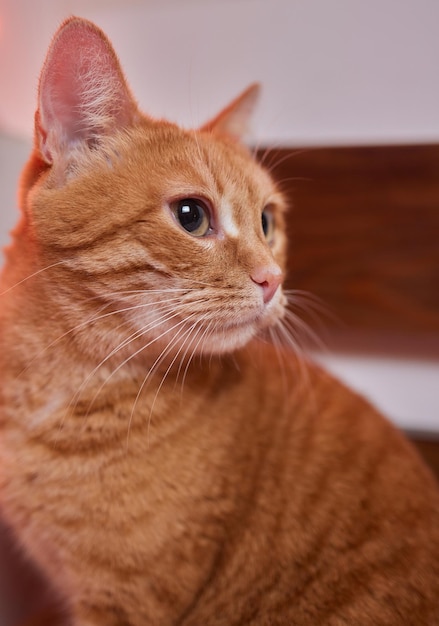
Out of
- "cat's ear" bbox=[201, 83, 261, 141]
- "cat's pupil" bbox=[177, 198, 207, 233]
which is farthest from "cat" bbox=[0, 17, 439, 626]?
"cat's ear" bbox=[201, 83, 261, 141]

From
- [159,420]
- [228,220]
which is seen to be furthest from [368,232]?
[159,420]

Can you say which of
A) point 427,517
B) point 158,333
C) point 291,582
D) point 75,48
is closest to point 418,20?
point 75,48

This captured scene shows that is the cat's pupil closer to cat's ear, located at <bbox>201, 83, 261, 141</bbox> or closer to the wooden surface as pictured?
cat's ear, located at <bbox>201, 83, 261, 141</bbox>

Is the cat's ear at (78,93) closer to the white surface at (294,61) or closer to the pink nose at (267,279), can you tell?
the white surface at (294,61)

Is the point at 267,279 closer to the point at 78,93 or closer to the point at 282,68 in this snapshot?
the point at 78,93

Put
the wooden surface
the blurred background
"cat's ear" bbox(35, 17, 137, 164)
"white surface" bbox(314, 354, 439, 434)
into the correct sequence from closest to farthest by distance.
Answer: "cat's ear" bbox(35, 17, 137, 164) < the blurred background < the wooden surface < "white surface" bbox(314, 354, 439, 434)

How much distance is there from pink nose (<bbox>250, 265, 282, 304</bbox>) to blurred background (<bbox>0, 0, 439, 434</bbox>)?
0.44 metres

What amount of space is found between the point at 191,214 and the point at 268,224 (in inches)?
11.1

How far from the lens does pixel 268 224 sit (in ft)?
3.99

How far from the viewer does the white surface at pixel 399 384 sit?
182 centimetres

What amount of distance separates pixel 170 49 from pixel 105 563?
3.42ft

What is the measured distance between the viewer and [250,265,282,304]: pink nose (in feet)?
3.17

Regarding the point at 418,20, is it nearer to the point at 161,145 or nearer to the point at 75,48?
the point at 161,145

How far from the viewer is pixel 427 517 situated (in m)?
1.12
